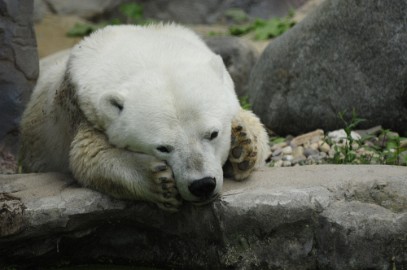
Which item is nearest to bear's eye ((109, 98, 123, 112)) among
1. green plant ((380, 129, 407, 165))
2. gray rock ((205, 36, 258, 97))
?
green plant ((380, 129, 407, 165))

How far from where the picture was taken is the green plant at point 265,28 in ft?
40.7

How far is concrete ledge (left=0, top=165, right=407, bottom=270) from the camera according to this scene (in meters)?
4.63

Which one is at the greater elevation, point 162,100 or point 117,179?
point 162,100

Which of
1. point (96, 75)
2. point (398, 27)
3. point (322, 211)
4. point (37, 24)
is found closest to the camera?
point (322, 211)

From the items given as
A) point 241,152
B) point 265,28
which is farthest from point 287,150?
point 265,28

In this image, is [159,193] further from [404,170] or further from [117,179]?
[404,170]

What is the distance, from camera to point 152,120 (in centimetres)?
488

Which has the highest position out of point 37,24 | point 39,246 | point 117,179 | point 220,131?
point 220,131

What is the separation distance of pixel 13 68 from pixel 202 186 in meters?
3.00

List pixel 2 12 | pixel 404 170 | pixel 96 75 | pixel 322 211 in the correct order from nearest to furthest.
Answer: pixel 322 211
pixel 404 170
pixel 96 75
pixel 2 12

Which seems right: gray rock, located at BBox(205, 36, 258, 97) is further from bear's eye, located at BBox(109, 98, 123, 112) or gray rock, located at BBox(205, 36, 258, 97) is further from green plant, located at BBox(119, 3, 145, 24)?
green plant, located at BBox(119, 3, 145, 24)

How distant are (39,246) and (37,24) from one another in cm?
1021

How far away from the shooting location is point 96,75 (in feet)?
17.9

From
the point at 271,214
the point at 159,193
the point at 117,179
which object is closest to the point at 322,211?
the point at 271,214
